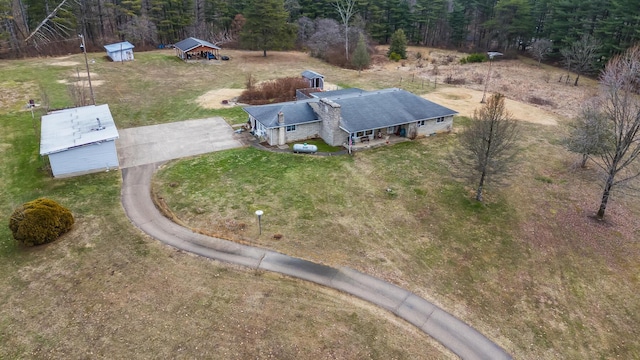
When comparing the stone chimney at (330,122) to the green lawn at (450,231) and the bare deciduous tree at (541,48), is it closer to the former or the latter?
the green lawn at (450,231)

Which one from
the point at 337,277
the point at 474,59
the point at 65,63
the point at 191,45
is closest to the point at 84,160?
the point at 337,277

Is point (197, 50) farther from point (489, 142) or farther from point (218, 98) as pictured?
point (489, 142)

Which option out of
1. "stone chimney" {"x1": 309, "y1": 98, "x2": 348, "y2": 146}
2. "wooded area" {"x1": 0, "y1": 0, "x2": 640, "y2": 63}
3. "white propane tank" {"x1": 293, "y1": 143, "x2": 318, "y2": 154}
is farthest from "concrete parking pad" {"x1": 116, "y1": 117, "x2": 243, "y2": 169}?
"wooded area" {"x1": 0, "y1": 0, "x2": 640, "y2": 63}

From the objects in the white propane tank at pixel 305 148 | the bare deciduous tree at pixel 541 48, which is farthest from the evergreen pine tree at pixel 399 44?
the white propane tank at pixel 305 148

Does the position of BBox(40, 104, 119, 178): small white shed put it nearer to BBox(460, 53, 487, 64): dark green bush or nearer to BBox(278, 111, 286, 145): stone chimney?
BBox(278, 111, 286, 145): stone chimney

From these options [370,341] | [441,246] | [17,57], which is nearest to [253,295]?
[370,341]

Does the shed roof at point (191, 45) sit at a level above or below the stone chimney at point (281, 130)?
above

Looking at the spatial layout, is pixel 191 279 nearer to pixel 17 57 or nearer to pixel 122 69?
pixel 122 69
